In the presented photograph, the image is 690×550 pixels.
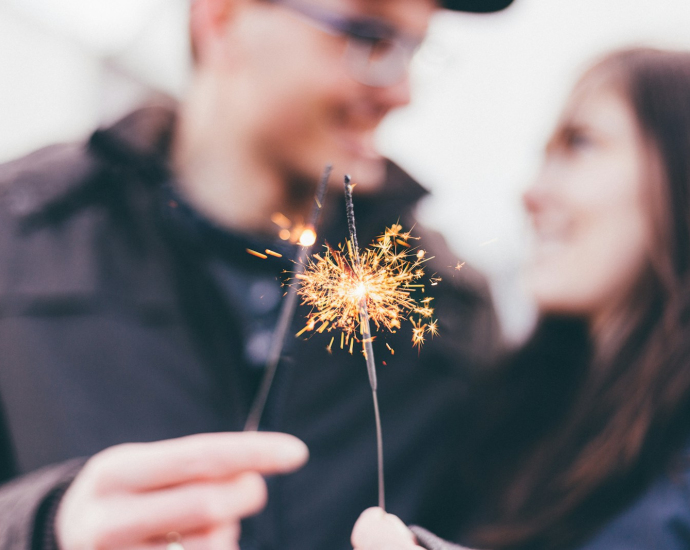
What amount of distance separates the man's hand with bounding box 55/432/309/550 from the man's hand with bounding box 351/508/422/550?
0.20 feet

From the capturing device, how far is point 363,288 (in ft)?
0.93

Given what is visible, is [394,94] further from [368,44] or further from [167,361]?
[167,361]

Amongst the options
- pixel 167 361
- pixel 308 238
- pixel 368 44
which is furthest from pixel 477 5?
pixel 167 361

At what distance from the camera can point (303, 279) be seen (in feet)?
0.95

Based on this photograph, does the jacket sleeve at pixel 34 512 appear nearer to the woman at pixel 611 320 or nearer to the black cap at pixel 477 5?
the woman at pixel 611 320

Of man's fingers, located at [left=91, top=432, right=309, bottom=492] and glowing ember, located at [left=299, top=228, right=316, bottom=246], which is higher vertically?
glowing ember, located at [left=299, top=228, right=316, bottom=246]

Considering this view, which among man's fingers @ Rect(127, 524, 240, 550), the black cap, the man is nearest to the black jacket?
the man

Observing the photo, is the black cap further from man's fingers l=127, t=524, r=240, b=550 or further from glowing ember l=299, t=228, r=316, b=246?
man's fingers l=127, t=524, r=240, b=550

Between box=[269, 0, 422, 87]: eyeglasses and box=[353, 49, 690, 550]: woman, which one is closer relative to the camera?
box=[353, 49, 690, 550]: woman

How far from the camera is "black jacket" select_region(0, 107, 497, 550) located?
0.39 meters

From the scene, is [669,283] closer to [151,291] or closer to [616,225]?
[616,225]

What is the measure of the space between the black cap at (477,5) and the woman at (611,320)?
207 mm

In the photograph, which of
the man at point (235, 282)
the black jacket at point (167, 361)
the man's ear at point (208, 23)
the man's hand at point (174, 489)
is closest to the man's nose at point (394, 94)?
the man at point (235, 282)

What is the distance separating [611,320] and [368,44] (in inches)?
17.5
